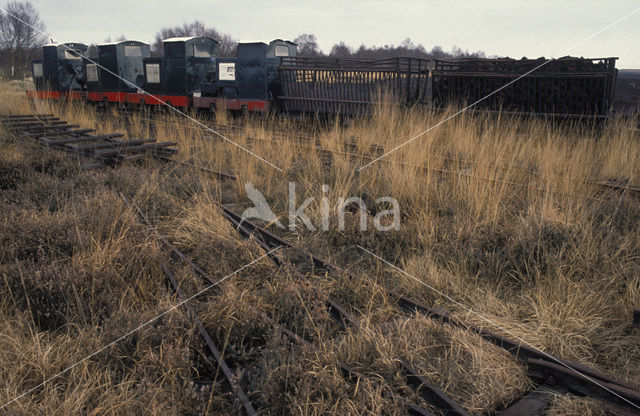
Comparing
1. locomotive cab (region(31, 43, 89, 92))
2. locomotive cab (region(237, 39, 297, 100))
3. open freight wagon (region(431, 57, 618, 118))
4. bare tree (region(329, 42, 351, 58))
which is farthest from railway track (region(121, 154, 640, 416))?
bare tree (region(329, 42, 351, 58))

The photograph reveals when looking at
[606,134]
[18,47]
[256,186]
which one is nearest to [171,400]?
[256,186]

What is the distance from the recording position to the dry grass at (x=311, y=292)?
2629 mm

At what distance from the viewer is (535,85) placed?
11.7 metres

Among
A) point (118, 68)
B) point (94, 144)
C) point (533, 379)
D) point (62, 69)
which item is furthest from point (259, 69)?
point (533, 379)

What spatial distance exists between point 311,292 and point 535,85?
10.4 metres

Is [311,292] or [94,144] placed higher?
[94,144]

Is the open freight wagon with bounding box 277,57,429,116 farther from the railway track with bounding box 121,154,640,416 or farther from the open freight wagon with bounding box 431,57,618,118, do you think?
the railway track with bounding box 121,154,640,416

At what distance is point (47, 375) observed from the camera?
2.72 meters

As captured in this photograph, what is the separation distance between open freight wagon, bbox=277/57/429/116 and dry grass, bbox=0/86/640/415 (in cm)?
671

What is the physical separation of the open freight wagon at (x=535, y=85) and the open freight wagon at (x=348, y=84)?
82cm

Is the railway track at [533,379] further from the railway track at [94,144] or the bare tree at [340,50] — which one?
the bare tree at [340,50]

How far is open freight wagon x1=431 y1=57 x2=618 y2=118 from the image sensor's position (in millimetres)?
10734

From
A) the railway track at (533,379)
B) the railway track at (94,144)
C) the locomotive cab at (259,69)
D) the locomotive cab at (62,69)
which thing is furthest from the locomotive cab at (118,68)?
the railway track at (533,379)

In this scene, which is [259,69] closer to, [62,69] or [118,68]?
[118,68]
